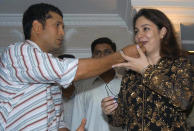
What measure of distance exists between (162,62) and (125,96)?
26cm

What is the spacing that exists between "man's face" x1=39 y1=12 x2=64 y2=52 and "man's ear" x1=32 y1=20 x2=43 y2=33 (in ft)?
0.07

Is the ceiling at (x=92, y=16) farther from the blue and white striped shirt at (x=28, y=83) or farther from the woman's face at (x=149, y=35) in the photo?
the blue and white striped shirt at (x=28, y=83)

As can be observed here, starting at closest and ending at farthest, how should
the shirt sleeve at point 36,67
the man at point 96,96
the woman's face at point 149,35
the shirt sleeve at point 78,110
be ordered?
the shirt sleeve at point 36,67, the woman's face at point 149,35, the man at point 96,96, the shirt sleeve at point 78,110

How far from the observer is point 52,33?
1.47 meters

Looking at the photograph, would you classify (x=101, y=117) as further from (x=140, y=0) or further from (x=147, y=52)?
(x=140, y=0)

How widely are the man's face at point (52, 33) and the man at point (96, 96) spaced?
953 millimetres

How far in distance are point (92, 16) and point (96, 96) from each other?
143cm

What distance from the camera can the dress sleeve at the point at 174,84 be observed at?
126 centimetres

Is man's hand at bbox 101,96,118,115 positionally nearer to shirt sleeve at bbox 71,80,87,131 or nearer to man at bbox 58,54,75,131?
shirt sleeve at bbox 71,80,87,131

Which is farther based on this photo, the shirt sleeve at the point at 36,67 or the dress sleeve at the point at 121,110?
the dress sleeve at the point at 121,110

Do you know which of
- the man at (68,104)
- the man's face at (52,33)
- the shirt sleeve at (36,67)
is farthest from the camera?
the man at (68,104)

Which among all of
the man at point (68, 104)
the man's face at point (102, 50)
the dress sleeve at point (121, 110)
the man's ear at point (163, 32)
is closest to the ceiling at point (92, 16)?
the man's face at point (102, 50)

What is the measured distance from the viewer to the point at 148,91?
1.43 metres

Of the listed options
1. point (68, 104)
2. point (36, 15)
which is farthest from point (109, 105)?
point (68, 104)
